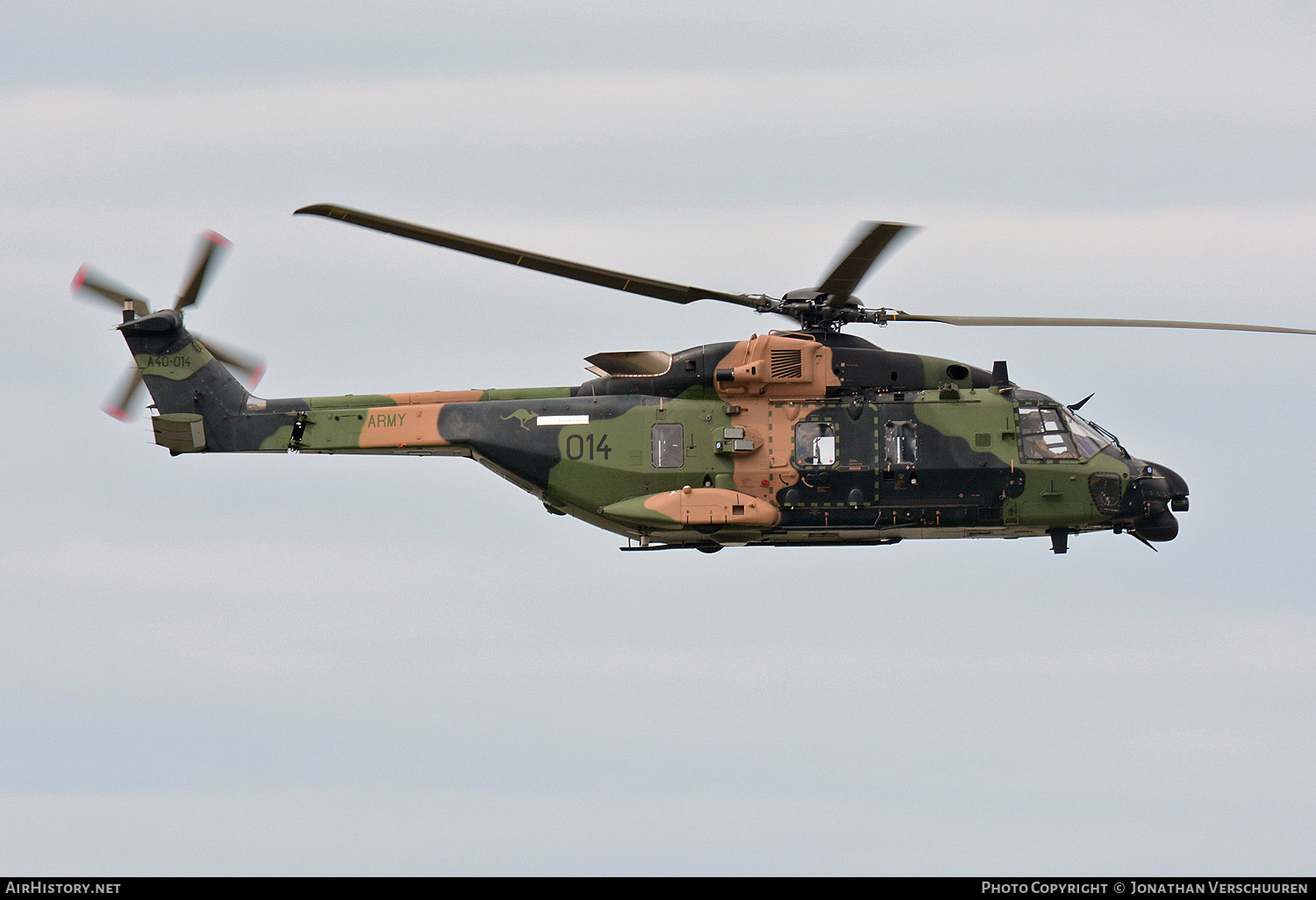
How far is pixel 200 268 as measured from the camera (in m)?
39.6

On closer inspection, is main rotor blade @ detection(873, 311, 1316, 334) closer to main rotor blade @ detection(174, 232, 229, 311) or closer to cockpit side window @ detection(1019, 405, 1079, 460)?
cockpit side window @ detection(1019, 405, 1079, 460)

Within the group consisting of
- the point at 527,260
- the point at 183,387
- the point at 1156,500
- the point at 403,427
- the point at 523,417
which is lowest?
the point at 1156,500

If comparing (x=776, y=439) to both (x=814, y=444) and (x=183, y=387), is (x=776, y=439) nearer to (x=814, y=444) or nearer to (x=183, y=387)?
(x=814, y=444)

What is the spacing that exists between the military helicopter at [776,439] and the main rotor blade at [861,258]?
4.9 inches

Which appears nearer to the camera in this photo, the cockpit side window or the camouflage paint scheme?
the camouflage paint scheme

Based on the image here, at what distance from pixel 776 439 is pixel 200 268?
13463 millimetres

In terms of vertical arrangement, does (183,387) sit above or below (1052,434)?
above

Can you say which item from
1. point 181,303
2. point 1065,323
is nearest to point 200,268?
point 181,303

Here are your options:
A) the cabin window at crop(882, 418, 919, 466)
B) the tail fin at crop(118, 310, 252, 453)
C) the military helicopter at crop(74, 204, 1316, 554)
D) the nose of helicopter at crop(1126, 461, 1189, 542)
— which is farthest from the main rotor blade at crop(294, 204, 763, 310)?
the nose of helicopter at crop(1126, 461, 1189, 542)

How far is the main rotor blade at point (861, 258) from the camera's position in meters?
34.2

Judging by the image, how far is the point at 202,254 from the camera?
39.5 meters

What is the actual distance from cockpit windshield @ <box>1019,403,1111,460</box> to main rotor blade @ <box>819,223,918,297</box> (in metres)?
4.78

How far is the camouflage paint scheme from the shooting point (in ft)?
121

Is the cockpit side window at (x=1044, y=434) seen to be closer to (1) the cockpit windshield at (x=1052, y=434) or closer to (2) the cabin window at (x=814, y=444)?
(1) the cockpit windshield at (x=1052, y=434)
